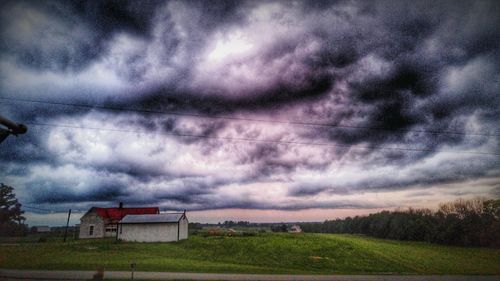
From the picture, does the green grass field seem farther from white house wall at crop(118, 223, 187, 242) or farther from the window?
the window

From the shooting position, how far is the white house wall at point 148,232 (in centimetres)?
5097

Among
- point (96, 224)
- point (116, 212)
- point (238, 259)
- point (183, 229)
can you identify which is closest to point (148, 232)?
point (183, 229)

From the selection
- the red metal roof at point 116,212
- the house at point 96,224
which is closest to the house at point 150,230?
the house at point 96,224

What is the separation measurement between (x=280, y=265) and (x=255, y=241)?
1462cm

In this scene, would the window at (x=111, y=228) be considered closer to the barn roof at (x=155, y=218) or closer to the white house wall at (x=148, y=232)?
the barn roof at (x=155, y=218)

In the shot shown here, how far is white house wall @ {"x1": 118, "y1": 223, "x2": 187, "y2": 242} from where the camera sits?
167 ft

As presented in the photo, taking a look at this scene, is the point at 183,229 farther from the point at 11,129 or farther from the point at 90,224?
the point at 11,129

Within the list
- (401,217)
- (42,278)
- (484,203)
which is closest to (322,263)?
(42,278)

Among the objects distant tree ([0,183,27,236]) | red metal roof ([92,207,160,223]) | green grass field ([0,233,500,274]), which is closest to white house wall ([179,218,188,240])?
green grass field ([0,233,500,274])

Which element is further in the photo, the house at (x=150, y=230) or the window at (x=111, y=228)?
the window at (x=111, y=228)

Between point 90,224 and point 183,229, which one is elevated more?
point 90,224

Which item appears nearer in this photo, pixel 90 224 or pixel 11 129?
pixel 11 129

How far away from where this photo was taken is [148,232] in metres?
51.3

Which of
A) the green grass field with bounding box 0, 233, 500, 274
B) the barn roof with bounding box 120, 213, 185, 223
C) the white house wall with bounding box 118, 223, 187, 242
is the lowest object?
the green grass field with bounding box 0, 233, 500, 274
